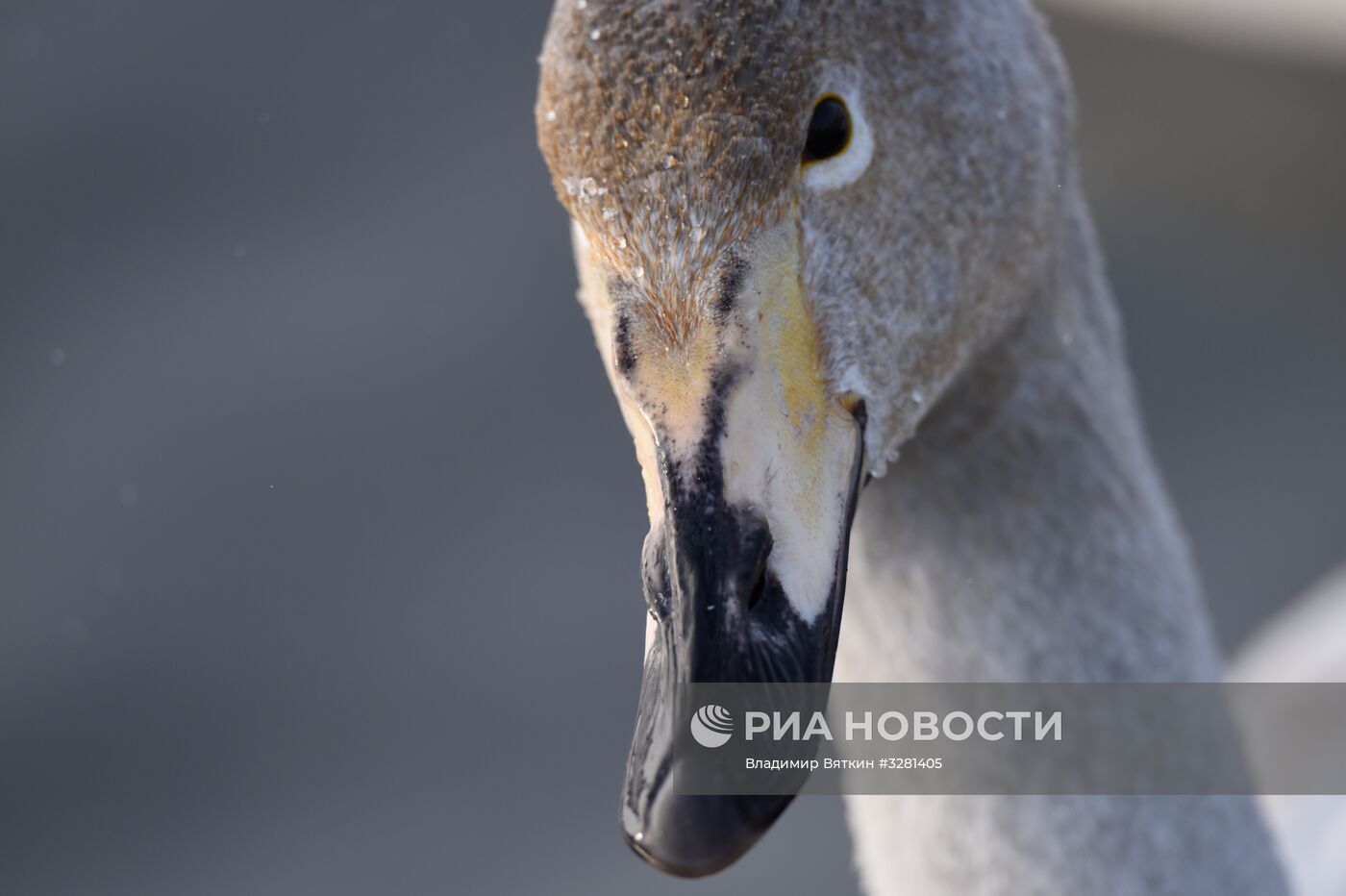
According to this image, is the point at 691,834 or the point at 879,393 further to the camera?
the point at 879,393

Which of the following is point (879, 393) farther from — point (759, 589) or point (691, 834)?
point (691, 834)

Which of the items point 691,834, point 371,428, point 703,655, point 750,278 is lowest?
point 371,428

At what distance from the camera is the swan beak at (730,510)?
4.11ft

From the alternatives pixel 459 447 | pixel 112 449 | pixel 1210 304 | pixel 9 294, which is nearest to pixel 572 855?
pixel 459 447

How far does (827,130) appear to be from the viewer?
4.80 ft

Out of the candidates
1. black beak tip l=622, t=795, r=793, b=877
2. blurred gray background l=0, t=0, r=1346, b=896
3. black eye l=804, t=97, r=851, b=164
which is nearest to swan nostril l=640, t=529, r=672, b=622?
black beak tip l=622, t=795, r=793, b=877

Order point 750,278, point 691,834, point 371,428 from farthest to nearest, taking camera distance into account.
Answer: point 371,428 → point 750,278 → point 691,834

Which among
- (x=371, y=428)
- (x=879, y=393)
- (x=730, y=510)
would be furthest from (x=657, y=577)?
(x=371, y=428)

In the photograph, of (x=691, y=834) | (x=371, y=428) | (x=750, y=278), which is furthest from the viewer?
(x=371, y=428)

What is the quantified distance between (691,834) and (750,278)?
1.75ft

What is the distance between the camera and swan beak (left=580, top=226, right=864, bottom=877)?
1.25 meters

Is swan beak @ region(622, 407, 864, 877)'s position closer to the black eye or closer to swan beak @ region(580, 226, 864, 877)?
swan beak @ region(580, 226, 864, 877)

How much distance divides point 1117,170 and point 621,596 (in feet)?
8.60

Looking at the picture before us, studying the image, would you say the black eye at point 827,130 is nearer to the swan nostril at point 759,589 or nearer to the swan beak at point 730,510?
the swan beak at point 730,510
